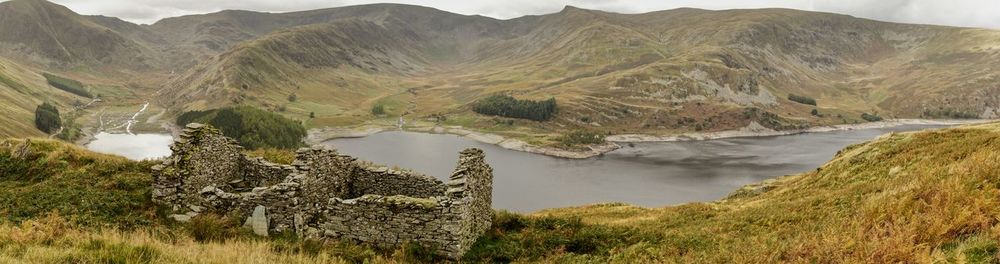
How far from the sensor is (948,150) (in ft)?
89.5

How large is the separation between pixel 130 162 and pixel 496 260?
17040 mm

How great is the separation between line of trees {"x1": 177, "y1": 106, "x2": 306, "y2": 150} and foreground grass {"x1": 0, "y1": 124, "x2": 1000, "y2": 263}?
5622 inches

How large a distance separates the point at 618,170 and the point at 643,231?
14065 cm

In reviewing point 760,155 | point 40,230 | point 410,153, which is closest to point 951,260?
point 40,230

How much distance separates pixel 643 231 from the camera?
20.1m

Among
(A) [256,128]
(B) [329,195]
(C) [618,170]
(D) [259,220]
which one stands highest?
(B) [329,195]

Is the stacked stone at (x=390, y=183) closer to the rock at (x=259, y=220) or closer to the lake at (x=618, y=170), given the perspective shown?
the rock at (x=259, y=220)

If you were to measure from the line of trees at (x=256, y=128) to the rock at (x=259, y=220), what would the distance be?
14765 cm

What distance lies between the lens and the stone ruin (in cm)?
1666

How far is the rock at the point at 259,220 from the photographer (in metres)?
18.0

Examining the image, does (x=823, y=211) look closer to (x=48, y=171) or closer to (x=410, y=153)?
(x=48, y=171)

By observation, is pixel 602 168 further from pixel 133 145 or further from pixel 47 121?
pixel 47 121

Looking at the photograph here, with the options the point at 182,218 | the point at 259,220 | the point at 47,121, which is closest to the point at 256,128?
the point at 47,121

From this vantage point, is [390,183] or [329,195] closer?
[329,195]
